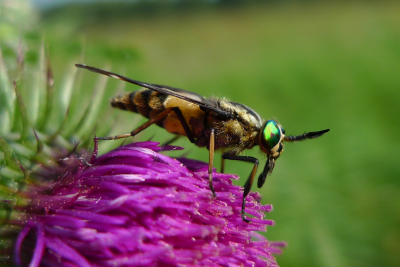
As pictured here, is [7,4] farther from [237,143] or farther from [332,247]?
[332,247]

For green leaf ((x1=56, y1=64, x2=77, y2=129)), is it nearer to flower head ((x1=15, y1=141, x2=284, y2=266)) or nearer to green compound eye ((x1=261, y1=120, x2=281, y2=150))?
flower head ((x1=15, y1=141, x2=284, y2=266))

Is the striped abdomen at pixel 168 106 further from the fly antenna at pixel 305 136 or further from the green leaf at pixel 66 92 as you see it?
the green leaf at pixel 66 92

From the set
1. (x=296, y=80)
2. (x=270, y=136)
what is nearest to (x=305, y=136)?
(x=270, y=136)

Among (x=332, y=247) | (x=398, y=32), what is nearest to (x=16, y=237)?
(x=332, y=247)

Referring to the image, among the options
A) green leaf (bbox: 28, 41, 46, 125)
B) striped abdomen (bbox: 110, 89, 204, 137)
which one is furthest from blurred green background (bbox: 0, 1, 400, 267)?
striped abdomen (bbox: 110, 89, 204, 137)

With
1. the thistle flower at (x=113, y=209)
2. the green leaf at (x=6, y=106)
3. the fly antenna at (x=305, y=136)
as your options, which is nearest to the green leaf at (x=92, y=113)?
the thistle flower at (x=113, y=209)

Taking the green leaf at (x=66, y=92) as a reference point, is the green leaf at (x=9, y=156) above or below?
below

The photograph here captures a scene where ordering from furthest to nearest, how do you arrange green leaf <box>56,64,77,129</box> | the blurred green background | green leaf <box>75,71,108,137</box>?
the blurred green background
green leaf <box>56,64,77,129</box>
green leaf <box>75,71,108,137</box>
